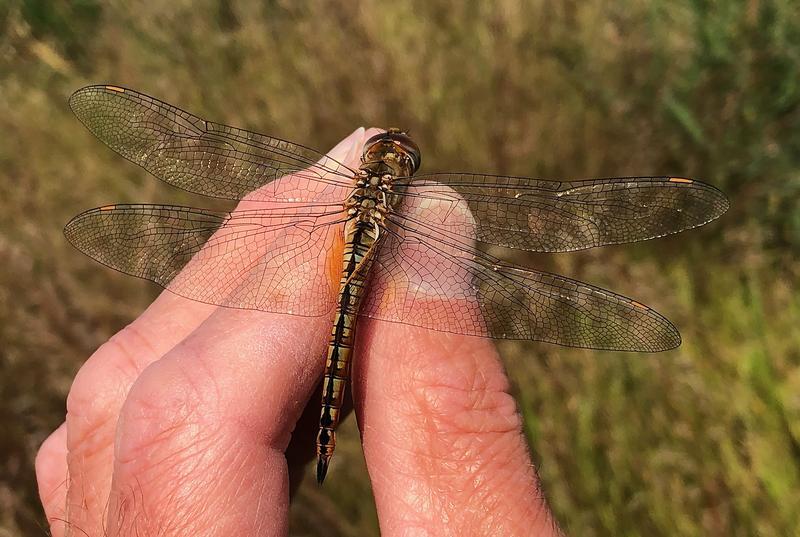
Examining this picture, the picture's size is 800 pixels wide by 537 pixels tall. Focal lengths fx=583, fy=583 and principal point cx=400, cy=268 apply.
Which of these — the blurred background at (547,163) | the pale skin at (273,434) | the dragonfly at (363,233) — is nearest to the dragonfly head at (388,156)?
the dragonfly at (363,233)

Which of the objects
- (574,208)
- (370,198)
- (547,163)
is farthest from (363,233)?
(547,163)

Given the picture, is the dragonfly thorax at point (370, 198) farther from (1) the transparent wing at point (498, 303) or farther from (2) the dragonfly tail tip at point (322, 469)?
(2) the dragonfly tail tip at point (322, 469)

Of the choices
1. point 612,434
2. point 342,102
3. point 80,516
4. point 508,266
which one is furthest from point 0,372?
point 612,434

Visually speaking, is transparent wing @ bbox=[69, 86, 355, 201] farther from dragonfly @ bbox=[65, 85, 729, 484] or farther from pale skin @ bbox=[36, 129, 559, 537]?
pale skin @ bbox=[36, 129, 559, 537]

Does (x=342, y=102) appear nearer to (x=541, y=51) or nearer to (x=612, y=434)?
(x=541, y=51)

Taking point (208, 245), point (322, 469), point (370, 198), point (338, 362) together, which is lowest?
point (322, 469)

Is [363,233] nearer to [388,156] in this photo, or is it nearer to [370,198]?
[370,198]
